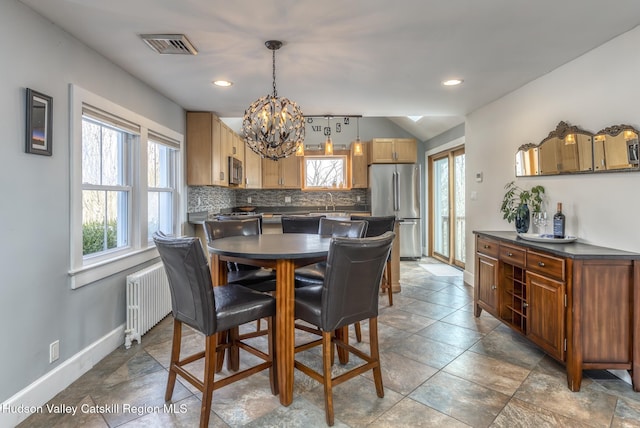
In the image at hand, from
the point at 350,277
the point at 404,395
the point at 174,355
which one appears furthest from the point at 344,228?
the point at 174,355

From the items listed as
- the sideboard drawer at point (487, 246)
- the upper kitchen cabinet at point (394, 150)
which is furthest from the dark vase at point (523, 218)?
the upper kitchen cabinet at point (394, 150)

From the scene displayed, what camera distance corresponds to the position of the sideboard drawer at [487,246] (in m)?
3.02

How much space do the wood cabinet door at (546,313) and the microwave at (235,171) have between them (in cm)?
379

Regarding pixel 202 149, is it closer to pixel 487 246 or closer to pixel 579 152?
pixel 487 246

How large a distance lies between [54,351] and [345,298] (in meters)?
1.83

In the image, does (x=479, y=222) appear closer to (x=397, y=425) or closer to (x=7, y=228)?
(x=397, y=425)

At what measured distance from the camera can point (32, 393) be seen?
187 centimetres

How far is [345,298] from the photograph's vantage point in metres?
1.83

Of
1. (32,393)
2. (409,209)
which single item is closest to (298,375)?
A: (32,393)

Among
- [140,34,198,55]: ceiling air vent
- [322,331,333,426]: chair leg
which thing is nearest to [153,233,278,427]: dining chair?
[322,331,333,426]: chair leg

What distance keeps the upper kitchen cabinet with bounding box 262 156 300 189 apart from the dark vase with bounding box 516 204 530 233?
14.1 feet

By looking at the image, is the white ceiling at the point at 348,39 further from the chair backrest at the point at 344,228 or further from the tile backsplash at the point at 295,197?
the tile backsplash at the point at 295,197

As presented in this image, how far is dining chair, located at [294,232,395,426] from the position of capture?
1.75 metres

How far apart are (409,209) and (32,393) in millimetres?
5621
